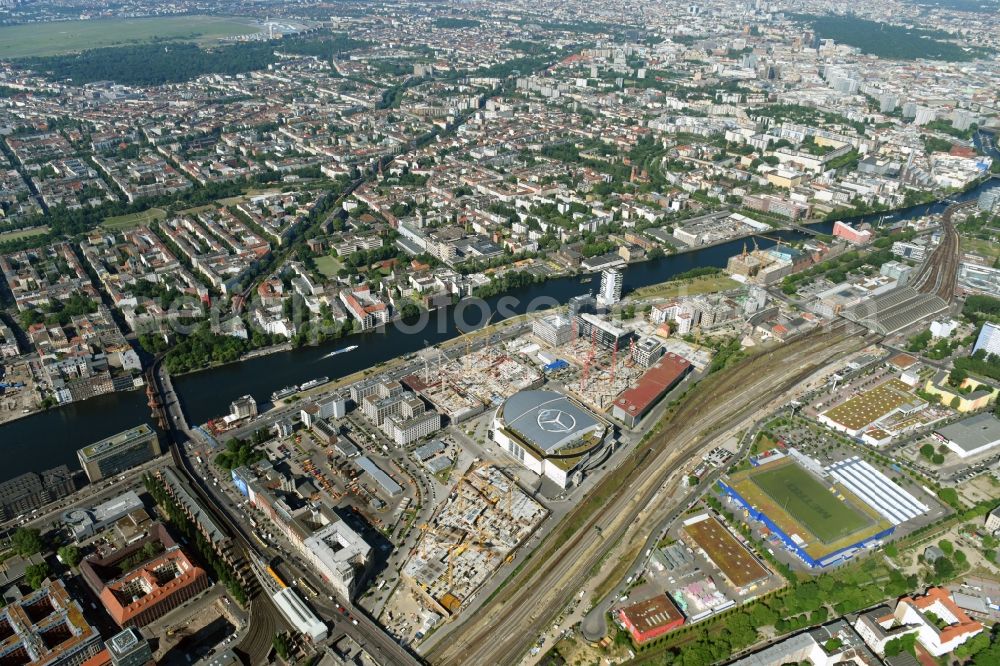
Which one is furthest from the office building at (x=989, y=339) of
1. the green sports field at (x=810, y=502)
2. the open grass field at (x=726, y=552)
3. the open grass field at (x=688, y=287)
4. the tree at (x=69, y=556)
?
the tree at (x=69, y=556)

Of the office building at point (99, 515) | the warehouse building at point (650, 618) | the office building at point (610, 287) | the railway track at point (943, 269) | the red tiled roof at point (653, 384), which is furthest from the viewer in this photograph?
the railway track at point (943, 269)

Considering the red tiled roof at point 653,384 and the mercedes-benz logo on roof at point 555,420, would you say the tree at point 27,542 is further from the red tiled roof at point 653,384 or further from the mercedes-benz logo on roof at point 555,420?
the red tiled roof at point 653,384

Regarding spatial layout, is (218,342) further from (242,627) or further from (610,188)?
(610,188)

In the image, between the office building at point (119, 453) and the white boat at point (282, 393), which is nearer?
the office building at point (119, 453)

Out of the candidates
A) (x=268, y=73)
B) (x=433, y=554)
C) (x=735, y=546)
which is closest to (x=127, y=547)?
(x=433, y=554)

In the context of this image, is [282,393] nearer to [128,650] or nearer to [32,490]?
[32,490]

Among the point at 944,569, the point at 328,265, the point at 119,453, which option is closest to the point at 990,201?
the point at 944,569

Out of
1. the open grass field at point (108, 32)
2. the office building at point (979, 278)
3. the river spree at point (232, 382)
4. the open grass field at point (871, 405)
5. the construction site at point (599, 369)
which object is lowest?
the river spree at point (232, 382)

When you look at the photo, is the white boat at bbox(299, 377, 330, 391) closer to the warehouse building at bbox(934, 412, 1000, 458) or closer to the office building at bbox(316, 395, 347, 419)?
the office building at bbox(316, 395, 347, 419)
